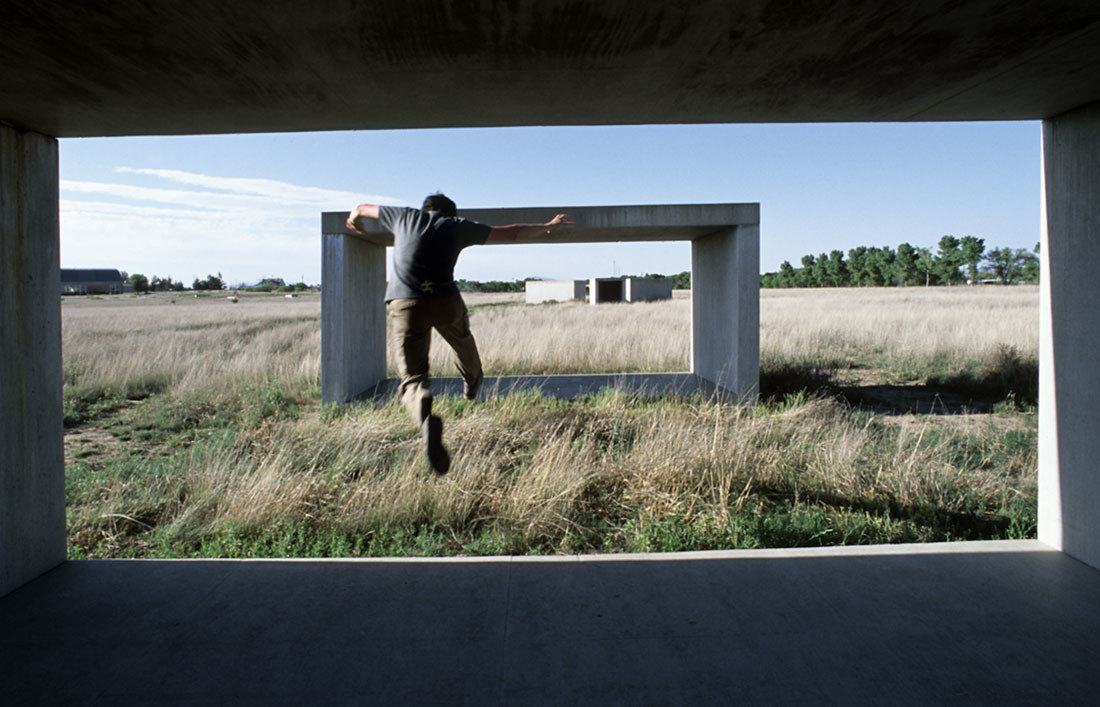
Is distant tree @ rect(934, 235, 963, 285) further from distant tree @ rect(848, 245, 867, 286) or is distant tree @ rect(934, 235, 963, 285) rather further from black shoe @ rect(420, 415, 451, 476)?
black shoe @ rect(420, 415, 451, 476)

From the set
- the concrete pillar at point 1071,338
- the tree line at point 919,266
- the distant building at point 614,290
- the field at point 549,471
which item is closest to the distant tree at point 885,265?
the tree line at point 919,266

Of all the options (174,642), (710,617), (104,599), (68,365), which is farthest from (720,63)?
(68,365)

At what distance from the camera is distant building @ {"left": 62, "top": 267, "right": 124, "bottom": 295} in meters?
79.9

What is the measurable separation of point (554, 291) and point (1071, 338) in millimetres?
46170

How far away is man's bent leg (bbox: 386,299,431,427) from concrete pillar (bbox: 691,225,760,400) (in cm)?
581

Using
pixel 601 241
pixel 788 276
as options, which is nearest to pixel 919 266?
pixel 788 276

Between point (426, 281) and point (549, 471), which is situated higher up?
point (426, 281)

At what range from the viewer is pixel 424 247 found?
3.79 meters

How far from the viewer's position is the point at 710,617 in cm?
325

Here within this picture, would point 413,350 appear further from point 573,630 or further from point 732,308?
point 732,308

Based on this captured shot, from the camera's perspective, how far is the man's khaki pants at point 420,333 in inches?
157

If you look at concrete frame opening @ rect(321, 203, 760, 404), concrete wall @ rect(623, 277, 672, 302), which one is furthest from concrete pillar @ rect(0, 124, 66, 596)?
concrete wall @ rect(623, 277, 672, 302)

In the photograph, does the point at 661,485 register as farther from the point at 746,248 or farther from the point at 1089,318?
the point at 746,248

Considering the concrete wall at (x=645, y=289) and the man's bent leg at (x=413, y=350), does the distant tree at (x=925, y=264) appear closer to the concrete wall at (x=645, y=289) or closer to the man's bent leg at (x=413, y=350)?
the concrete wall at (x=645, y=289)
